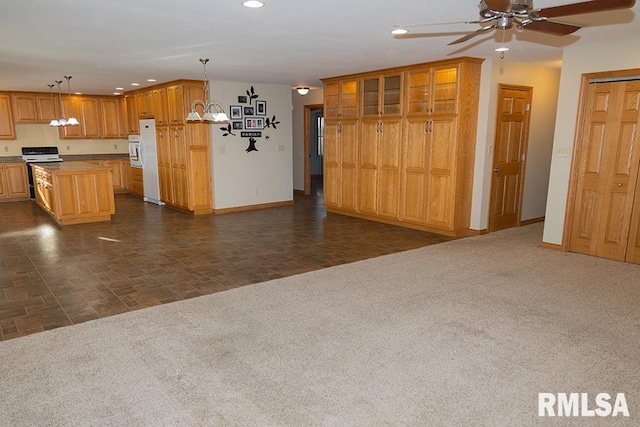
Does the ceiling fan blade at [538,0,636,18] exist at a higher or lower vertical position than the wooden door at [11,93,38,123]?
higher

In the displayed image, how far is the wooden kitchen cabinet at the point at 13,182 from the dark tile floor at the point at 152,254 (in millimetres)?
1548

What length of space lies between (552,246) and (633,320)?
2.18 m

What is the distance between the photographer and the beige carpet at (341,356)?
234 cm

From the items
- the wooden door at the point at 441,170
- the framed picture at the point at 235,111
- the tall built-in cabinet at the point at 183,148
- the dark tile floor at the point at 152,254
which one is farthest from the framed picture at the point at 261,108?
the wooden door at the point at 441,170

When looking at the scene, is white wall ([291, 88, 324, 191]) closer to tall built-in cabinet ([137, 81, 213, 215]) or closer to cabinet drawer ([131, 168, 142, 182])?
tall built-in cabinet ([137, 81, 213, 215])

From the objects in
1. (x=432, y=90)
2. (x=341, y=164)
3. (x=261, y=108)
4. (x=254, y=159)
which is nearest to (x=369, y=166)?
(x=341, y=164)

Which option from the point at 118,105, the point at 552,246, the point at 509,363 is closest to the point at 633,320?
the point at 509,363

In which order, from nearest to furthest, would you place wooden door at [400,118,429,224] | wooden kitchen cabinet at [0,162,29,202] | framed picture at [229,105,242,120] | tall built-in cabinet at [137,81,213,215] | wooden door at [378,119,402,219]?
wooden door at [400,118,429,224], wooden door at [378,119,402,219], tall built-in cabinet at [137,81,213,215], framed picture at [229,105,242,120], wooden kitchen cabinet at [0,162,29,202]

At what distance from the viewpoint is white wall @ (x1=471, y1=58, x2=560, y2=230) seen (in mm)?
5996

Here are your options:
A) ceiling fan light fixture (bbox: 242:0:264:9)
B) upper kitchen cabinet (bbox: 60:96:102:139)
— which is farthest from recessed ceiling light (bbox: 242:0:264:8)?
upper kitchen cabinet (bbox: 60:96:102:139)

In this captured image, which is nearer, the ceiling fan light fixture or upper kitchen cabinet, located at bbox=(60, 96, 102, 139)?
the ceiling fan light fixture

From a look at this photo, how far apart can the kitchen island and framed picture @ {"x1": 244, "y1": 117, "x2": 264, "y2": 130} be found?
257cm

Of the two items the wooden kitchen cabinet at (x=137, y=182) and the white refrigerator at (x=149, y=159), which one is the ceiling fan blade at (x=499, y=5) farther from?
the wooden kitchen cabinet at (x=137, y=182)

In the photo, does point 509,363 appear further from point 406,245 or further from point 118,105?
point 118,105
